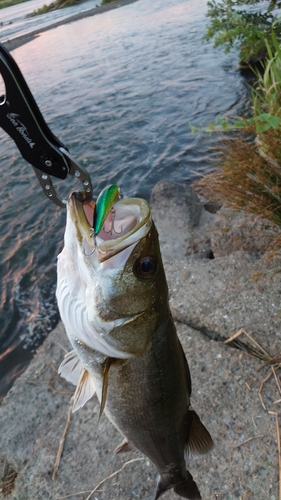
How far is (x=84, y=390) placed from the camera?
1983mm

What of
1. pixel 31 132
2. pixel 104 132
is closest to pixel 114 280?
pixel 31 132

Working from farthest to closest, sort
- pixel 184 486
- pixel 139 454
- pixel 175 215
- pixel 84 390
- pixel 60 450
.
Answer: pixel 175 215 < pixel 60 450 < pixel 139 454 < pixel 184 486 < pixel 84 390

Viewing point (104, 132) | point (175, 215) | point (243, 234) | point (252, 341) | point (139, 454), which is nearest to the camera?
point (139, 454)

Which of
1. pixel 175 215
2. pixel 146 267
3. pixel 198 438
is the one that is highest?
pixel 146 267

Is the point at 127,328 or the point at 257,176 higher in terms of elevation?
the point at 127,328

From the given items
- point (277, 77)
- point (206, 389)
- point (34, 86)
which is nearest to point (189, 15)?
point (34, 86)

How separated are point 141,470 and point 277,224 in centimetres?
235

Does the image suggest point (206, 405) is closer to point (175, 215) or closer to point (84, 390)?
point (84, 390)

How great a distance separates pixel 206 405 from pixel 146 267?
176 cm

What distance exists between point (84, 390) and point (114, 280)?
0.77 m

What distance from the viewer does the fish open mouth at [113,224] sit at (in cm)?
145

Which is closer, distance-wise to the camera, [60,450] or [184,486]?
[184,486]

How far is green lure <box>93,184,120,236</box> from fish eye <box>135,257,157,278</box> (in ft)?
0.67

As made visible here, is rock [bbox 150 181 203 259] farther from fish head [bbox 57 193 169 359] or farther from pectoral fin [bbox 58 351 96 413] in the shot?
fish head [bbox 57 193 169 359]
